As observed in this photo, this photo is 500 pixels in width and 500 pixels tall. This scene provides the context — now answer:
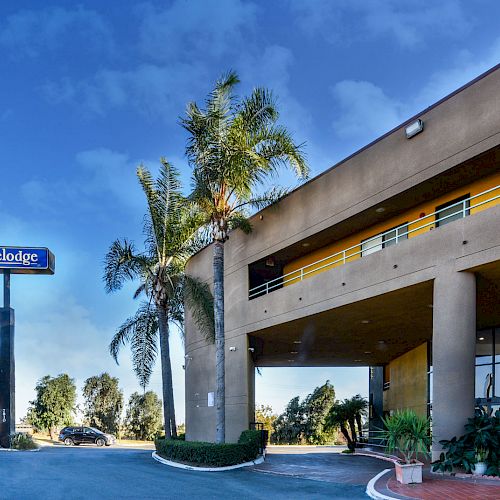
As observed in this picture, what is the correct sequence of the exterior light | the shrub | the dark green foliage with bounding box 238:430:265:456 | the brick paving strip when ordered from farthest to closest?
1. the shrub
2. the dark green foliage with bounding box 238:430:265:456
3. the exterior light
4. the brick paving strip

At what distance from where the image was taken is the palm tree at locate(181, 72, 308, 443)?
25016mm

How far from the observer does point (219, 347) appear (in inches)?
1021

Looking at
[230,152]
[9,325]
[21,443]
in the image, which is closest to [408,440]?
[230,152]

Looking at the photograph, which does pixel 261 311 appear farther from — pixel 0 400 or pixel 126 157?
pixel 0 400

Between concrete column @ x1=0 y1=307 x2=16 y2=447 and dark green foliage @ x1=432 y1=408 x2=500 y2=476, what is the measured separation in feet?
81.8

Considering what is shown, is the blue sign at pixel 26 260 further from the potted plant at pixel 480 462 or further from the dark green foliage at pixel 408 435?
the potted plant at pixel 480 462

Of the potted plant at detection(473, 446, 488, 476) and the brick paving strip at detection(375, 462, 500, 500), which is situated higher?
the potted plant at detection(473, 446, 488, 476)

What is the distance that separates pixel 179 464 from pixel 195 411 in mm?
7252

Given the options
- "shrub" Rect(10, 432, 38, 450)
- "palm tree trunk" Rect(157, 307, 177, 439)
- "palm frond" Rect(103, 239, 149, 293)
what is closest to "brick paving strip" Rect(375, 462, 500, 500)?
"palm tree trunk" Rect(157, 307, 177, 439)

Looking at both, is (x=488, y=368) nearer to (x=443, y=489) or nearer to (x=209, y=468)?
(x=443, y=489)

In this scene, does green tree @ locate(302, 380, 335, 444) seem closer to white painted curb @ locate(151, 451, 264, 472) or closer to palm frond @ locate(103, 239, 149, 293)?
palm frond @ locate(103, 239, 149, 293)

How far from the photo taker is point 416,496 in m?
14.3

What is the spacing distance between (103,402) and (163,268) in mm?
31533

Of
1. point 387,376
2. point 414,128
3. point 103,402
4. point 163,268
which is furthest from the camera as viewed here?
point 103,402
